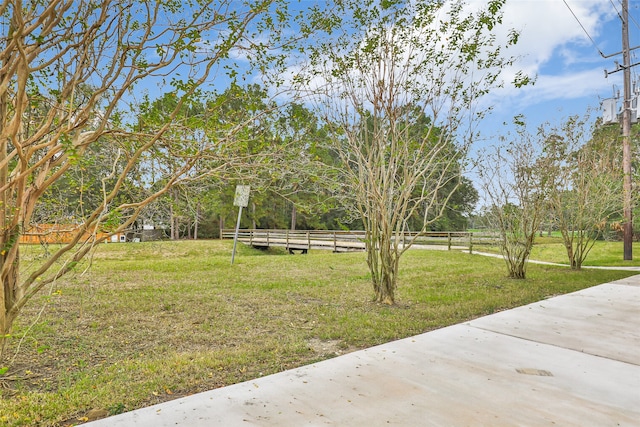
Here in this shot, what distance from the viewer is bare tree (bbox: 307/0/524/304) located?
540 centimetres

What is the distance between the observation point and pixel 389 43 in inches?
213

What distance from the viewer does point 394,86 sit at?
5.38 metres

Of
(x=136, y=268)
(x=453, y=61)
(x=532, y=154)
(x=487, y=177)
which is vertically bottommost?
(x=136, y=268)

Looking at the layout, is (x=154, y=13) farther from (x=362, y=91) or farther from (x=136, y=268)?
(x=136, y=268)

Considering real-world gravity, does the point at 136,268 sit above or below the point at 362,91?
below

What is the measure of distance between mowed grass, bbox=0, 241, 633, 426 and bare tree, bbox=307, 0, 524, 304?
1.24 meters

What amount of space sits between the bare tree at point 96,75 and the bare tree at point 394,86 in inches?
80.9

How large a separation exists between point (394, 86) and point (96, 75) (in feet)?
11.8

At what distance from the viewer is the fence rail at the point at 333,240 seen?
54.2 feet

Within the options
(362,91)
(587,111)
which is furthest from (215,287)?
(587,111)

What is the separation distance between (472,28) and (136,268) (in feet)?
29.3

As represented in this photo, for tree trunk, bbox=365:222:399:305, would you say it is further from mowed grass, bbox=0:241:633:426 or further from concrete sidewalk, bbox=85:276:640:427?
concrete sidewalk, bbox=85:276:640:427

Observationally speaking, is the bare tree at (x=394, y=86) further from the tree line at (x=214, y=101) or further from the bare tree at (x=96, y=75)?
the bare tree at (x=96, y=75)

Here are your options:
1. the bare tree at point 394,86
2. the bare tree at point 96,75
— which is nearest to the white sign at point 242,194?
the bare tree at point 394,86
